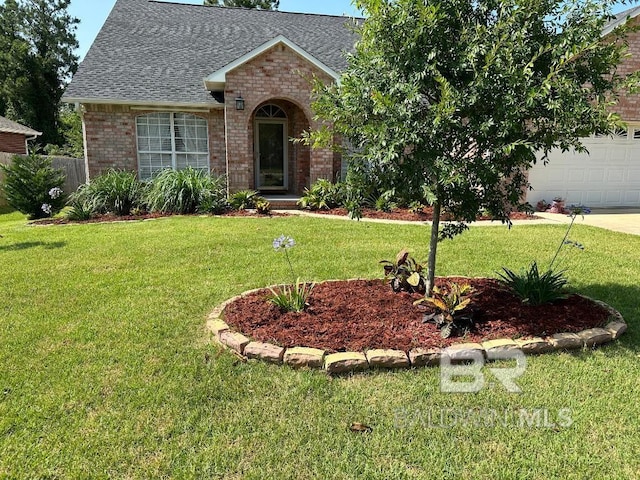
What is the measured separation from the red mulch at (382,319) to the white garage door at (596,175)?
10.2 m

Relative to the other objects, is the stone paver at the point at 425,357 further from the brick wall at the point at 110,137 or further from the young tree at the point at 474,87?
the brick wall at the point at 110,137

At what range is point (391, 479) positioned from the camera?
2354 millimetres

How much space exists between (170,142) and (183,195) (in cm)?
281

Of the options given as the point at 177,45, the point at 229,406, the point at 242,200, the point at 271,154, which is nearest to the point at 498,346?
the point at 229,406

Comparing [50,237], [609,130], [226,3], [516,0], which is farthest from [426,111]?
[226,3]

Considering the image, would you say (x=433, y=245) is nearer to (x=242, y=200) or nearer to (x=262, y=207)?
(x=262, y=207)

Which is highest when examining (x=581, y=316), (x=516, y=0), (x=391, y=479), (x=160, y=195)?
(x=516, y=0)

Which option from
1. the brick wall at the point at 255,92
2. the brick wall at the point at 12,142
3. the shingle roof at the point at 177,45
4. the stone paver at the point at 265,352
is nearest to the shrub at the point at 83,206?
the shingle roof at the point at 177,45

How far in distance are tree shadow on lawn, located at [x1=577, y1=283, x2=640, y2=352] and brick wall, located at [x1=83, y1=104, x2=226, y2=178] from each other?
37.2ft

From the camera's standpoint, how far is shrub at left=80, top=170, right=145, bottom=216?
11344 mm

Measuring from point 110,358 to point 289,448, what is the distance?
1862 mm

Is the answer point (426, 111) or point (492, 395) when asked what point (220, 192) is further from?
point (492, 395)

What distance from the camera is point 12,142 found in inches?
993

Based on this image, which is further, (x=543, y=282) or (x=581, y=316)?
(x=543, y=282)
